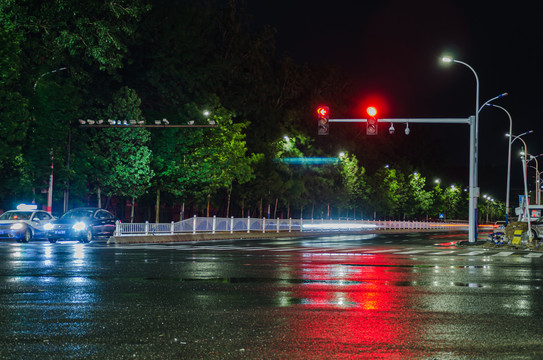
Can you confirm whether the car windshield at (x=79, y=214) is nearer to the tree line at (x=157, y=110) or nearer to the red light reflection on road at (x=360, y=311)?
the tree line at (x=157, y=110)

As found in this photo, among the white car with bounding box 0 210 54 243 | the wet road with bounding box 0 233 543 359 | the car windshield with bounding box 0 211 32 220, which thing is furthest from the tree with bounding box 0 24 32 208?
the wet road with bounding box 0 233 543 359

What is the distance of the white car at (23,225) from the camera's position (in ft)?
116

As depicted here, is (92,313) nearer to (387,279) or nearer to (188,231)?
(387,279)

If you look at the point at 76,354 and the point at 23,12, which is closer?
the point at 76,354

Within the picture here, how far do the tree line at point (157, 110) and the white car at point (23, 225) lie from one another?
337cm

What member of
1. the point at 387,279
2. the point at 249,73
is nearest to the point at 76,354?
the point at 387,279

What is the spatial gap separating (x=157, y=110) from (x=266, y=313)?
51.0 meters

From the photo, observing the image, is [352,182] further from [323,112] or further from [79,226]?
[79,226]

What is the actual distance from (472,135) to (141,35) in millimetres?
30290

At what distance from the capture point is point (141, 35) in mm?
57688

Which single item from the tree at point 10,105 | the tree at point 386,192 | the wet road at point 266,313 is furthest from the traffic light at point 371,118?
the tree at point 386,192

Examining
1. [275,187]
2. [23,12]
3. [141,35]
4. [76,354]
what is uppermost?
[141,35]

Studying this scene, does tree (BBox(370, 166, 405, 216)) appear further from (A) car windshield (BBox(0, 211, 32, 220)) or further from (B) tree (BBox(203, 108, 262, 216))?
(A) car windshield (BBox(0, 211, 32, 220))

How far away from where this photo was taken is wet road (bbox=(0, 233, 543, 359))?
7.60 meters
